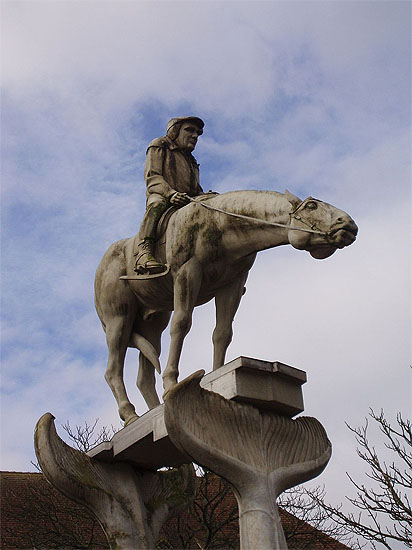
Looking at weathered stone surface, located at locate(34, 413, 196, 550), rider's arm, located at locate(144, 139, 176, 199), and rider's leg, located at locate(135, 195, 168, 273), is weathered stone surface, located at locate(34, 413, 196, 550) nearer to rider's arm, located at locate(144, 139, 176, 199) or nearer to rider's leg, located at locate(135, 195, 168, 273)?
rider's leg, located at locate(135, 195, 168, 273)

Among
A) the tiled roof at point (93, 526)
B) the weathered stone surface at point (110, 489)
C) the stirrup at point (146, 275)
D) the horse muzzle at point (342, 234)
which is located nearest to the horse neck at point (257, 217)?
the horse muzzle at point (342, 234)

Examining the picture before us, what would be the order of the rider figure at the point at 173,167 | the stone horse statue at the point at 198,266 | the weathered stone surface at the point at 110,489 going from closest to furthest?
the stone horse statue at the point at 198,266 < the weathered stone surface at the point at 110,489 < the rider figure at the point at 173,167

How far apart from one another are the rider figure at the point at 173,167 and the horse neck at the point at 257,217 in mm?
746

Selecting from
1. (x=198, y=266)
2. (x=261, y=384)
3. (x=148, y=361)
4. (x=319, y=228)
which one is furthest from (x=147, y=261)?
(x=261, y=384)

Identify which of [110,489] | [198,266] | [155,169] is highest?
[155,169]

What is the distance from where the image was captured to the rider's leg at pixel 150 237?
6.97 meters

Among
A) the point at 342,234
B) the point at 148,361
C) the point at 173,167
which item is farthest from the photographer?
the point at 148,361

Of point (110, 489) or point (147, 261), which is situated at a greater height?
point (147, 261)

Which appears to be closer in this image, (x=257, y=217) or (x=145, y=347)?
(x=257, y=217)

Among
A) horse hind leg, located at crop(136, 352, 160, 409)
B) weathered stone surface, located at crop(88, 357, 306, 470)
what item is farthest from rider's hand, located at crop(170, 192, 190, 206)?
weathered stone surface, located at crop(88, 357, 306, 470)

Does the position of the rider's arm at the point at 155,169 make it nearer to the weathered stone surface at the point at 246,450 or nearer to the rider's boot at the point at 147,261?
the rider's boot at the point at 147,261

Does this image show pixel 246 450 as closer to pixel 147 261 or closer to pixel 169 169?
pixel 147 261

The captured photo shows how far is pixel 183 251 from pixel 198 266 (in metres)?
0.21

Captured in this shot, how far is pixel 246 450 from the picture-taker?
5.48m
